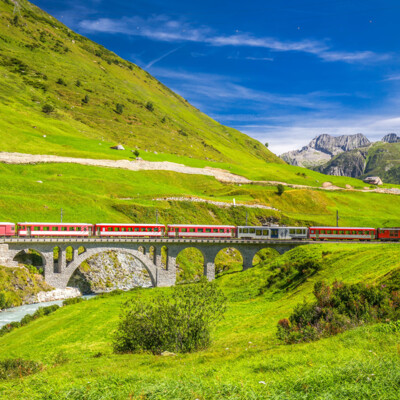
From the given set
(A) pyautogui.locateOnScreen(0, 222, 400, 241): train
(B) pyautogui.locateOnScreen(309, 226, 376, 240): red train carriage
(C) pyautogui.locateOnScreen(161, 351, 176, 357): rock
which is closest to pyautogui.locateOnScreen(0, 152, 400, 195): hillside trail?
(A) pyautogui.locateOnScreen(0, 222, 400, 241): train

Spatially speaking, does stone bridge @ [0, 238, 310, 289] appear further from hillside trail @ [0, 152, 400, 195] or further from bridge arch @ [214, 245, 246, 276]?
hillside trail @ [0, 152, 400, 195]

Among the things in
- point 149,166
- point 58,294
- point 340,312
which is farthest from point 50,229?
point 149,166

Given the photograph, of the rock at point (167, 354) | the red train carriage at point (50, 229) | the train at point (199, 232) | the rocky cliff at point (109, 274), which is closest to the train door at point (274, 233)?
the train at point (199, 232)

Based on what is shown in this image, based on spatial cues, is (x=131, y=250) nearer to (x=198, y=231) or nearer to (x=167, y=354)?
(x=198, y=231)

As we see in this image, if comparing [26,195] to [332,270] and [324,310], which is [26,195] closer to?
[332,270]

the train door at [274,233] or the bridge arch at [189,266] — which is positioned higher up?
the train door at [274,233]

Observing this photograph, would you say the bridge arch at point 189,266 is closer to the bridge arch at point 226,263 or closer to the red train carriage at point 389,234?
the bridge arch at point 226,263

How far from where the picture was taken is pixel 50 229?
207 ft

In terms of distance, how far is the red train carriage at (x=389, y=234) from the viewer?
74.3 metres

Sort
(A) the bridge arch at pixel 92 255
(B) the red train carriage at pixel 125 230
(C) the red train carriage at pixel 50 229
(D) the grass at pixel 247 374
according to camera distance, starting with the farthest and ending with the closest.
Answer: (B) the red train carriage at pixel 125 230
(A) the bridge arch at pixel 92 255
(C) the red train carriage at pixel 50 229
(D) the grass at pixel 247 374

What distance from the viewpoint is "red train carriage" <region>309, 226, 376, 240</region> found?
75.4 m

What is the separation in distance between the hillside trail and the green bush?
354ft

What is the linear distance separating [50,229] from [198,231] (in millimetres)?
26324

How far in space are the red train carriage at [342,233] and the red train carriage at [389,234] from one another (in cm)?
120
